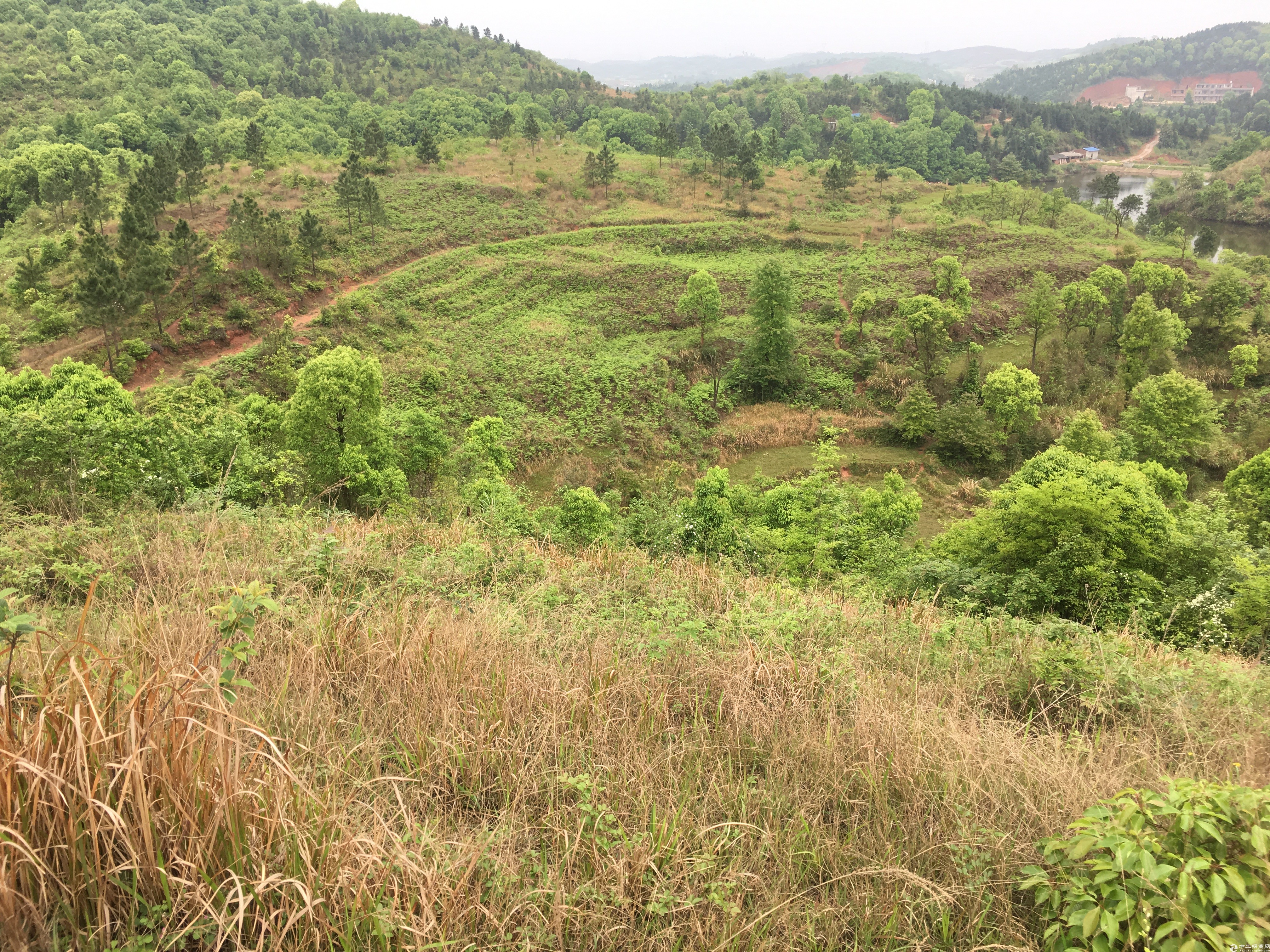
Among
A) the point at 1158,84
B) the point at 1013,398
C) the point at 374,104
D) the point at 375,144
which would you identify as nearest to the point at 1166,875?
the point at 1013,398

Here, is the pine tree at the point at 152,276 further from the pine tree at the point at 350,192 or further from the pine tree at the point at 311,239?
the pine tree at the point at 350,192

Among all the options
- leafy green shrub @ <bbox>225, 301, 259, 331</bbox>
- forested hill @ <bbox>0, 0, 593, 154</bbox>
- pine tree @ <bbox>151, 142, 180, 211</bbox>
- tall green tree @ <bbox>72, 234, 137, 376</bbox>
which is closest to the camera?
tall green tree @ <bbox>72, 234, 137, 376</bbox>

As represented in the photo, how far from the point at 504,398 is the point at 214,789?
83.9 feet

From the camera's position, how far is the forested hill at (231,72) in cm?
6156

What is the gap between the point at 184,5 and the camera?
10081 cm

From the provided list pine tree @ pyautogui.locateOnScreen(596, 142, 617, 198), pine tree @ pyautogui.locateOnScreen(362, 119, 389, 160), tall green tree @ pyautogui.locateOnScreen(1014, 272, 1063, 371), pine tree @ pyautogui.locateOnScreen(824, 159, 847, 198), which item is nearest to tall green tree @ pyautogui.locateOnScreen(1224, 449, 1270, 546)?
tall green tree @ pyautogui.locateOnScreen(1014, 272, 1063, 371)

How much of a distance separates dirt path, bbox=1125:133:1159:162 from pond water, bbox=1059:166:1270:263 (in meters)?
12.7

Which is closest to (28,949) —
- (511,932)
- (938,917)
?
(511,932)

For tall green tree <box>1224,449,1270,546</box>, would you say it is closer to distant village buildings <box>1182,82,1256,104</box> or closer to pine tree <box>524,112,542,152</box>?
pine tree <box>524,112,542,152</box>

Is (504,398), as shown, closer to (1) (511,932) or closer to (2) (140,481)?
(2) (140,481)

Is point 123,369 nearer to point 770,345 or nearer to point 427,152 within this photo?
point 770,345

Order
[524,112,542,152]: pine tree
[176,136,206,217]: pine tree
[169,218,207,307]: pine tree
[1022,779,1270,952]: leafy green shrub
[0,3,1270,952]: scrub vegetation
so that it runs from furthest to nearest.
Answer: [524,112,542,152]: pine tree < [176,136,206,217]: pine tree < [169,218,207,307]: pine tree < [0,3,1270,952]: scrub vegetation < [1022,779,1270,952]: leafy green shrub

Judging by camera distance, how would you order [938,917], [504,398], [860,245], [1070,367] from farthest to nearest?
[860,245]
[1070,367]
[504,398]
[938,917]

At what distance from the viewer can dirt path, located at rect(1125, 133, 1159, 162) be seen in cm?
10751
